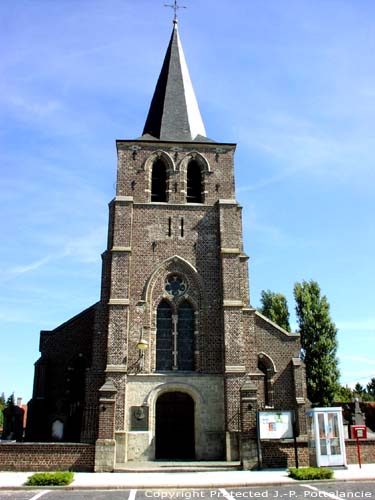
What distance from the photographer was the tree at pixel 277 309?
41.4 m

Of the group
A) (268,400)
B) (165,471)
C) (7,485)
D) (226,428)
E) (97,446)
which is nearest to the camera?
(7,485)

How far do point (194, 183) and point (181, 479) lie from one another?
14313mm

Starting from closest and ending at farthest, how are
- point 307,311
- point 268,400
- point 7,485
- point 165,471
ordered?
point 7,485 → point 165,471 → point 268,400 → point 307,311

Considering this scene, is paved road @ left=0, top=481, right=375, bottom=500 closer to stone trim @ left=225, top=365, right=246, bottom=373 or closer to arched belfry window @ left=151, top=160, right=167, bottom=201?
stone trim @ left=225, top=365, right=246, bottom=373

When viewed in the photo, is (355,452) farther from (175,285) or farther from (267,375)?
(175,285)

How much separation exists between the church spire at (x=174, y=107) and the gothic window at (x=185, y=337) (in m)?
9.04

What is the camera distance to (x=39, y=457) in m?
17.7

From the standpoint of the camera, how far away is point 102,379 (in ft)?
67.6

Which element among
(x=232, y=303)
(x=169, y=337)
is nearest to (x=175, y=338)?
(x=169, y=337)

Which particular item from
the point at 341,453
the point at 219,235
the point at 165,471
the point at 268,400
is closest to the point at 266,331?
the point at 268,400

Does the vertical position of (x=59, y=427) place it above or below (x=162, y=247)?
below

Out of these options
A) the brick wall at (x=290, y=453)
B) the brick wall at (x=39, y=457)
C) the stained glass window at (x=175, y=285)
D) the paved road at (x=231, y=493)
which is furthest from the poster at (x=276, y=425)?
the stained glass window at (x=175, y=285)

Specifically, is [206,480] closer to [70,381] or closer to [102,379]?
[102,379]

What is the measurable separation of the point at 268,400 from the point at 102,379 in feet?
25.2
